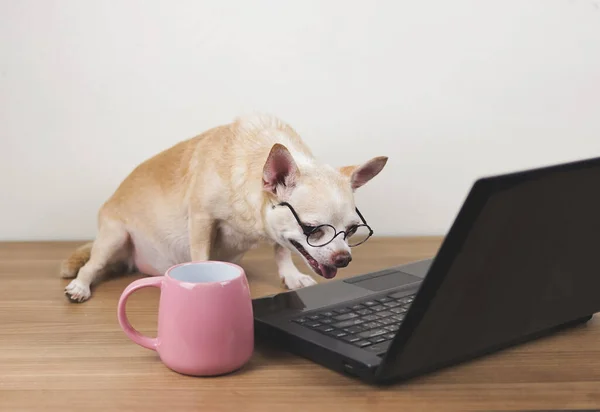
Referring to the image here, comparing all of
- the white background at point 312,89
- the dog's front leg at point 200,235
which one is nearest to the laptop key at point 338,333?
the dog's front leg at point 200,235

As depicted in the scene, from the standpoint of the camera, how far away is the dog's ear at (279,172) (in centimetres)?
92

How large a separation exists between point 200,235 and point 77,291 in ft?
0.64

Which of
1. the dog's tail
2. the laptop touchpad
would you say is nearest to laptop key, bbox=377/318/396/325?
the laptop touchpad

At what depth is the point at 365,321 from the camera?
80 cm

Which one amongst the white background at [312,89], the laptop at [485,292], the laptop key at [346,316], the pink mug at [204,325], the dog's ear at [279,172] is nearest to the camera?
the laptop at [485,292]

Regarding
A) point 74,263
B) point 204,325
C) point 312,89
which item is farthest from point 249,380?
point 312,89

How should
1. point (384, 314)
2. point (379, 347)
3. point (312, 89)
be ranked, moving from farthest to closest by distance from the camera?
point (312, 89), point (384, 314), point (379, 347)

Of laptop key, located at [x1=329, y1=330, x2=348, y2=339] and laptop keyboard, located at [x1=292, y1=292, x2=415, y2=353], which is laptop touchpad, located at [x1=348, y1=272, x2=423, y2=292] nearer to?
laptop keyboard, located at [x1=292, y1=292, x2=415, y2=353]

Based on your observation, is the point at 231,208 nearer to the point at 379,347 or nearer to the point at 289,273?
the point at 289,273

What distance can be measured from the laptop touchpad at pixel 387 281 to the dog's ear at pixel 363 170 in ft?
0.44

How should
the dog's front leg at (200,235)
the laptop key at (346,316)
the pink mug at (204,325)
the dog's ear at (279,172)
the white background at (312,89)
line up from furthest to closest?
the white background at (312,89), the dog's front leg at (200,235), the dog's ear at (279,172), the laptop key at (346,316), the pink mug at (204,325)

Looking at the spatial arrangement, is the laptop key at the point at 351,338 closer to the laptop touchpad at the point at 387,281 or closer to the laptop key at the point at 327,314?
the laptop key at the point at 327,314

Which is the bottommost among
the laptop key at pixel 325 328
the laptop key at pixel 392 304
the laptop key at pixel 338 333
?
the laptop key at pixel 392 304

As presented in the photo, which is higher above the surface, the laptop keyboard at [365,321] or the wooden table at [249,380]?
the laptop keyboard at [365,321]
